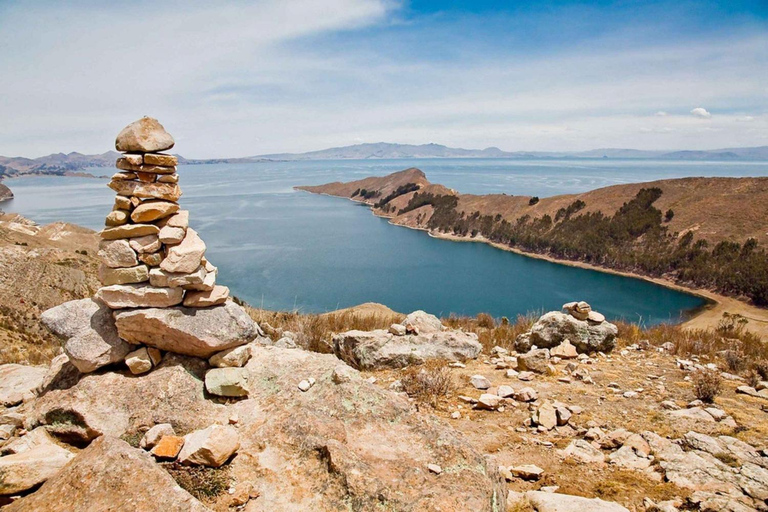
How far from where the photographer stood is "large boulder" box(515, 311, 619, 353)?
9742mm

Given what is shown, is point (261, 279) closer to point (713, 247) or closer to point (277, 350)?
point (277, 350)

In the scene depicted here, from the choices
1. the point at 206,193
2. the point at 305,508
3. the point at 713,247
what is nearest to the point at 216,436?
the point at 305,508

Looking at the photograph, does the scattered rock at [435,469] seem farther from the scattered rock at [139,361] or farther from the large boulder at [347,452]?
the scattered rock at [139,361]

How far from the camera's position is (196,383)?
18.6ft

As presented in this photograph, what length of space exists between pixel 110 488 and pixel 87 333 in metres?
2.79

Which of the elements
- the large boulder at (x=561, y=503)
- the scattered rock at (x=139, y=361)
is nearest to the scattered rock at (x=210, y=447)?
the scattered rock at (x=139, y=361)

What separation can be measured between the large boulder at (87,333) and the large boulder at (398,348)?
14.1 ft

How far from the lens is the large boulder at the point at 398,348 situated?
8812mm

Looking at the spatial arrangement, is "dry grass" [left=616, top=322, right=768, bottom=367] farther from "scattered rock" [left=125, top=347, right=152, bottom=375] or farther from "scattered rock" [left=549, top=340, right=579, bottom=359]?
"scattered rock" [left=125, top=347, right=152, bottom=375]

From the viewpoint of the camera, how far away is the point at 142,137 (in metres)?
5.78

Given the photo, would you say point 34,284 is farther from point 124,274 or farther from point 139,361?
point 139,361

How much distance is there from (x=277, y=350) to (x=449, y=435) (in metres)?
2.98

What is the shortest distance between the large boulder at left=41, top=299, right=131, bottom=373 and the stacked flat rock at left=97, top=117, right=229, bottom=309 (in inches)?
11.4

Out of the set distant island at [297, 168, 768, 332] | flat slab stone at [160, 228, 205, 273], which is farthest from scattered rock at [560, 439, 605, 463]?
distant island at [297, 168, 768, 332]
